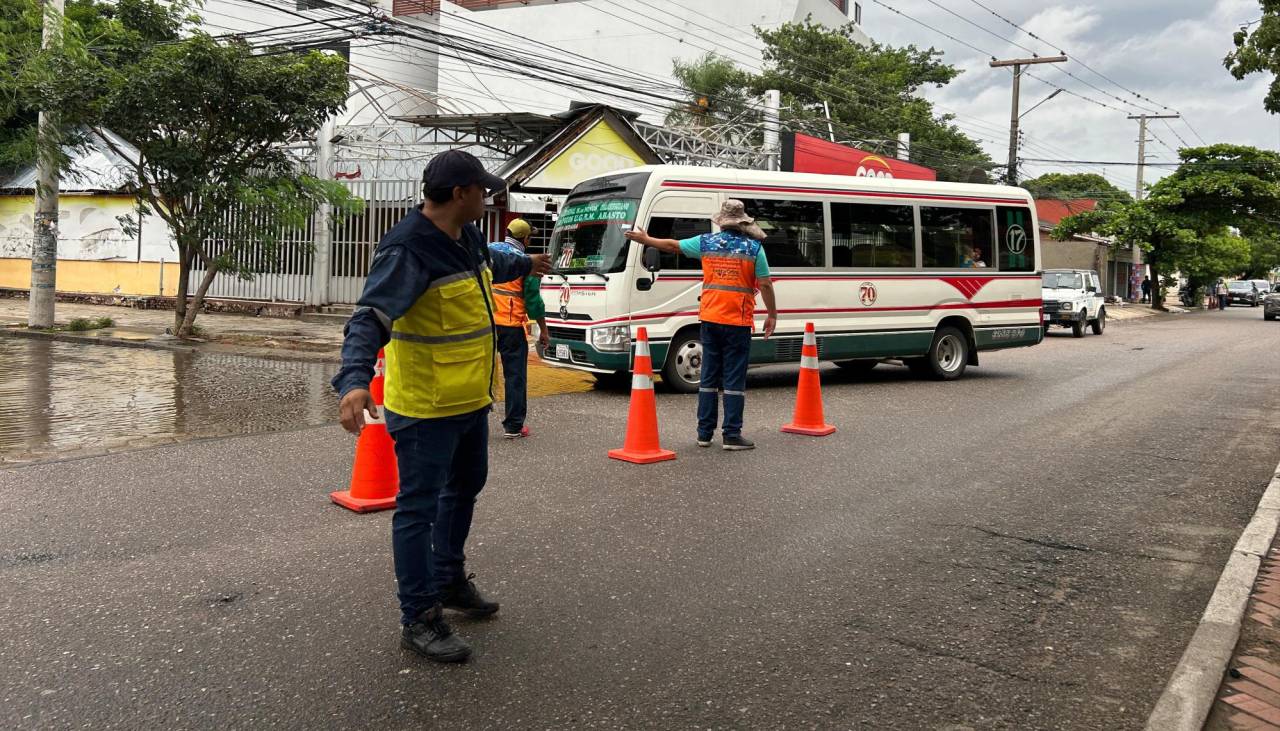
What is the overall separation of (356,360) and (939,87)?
4694cm

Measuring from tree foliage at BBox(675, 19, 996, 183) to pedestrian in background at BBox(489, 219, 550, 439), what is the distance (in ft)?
96.2

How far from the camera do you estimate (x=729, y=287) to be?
7.86m

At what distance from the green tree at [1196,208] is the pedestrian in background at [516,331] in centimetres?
3813

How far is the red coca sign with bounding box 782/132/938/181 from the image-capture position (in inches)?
957

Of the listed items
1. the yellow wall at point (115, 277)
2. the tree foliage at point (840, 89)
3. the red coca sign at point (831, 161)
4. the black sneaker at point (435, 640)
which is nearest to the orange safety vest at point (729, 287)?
the black sneaker at point (435, 640)

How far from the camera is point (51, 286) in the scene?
52.8 ft

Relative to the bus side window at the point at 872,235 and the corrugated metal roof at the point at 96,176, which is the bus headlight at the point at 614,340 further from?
the corrugated metal roof at the point at 96,176

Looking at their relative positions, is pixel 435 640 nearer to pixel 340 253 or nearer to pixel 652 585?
pixel 652 585

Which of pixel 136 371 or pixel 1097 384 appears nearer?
pixel 136 371

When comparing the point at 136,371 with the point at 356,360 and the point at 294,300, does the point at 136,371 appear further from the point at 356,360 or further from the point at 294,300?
the point at 356,360

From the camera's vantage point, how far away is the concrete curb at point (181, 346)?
14008mm

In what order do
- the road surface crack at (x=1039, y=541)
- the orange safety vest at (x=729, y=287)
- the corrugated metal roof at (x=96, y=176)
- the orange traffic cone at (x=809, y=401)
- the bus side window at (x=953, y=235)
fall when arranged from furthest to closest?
the corrugated metal roof at (x=96, y=176) → the bus side window at (x=953, y=235) → the orange traffic cone at (x=809, y=401) → the orange safety vest at (x=729, y=287) → the road surface crack at (x=1039, y=541)

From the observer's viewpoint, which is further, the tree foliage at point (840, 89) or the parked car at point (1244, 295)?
the parked car at point (1244, 295)

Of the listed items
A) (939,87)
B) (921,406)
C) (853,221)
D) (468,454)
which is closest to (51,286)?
(853,221)
